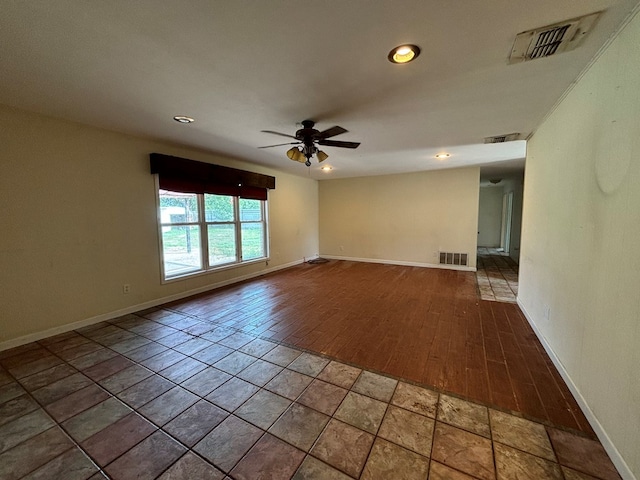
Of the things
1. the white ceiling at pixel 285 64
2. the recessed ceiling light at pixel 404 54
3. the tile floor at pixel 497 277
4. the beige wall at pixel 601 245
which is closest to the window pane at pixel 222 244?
the white ceiling at pixel 285 64

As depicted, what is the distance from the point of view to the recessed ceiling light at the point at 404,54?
1629 mm

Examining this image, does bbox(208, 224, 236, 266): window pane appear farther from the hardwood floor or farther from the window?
the hardwood floor

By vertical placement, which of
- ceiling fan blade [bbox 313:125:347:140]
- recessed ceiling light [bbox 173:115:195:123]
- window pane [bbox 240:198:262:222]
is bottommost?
window pane [bbox 240:198:262:222]

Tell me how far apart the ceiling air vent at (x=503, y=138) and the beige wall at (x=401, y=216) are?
88.4 inches

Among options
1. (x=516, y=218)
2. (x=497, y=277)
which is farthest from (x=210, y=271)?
(x=516, y=218)

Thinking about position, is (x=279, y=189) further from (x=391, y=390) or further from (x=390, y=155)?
(x=391, y=390)

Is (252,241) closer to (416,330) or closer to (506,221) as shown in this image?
(416,330)

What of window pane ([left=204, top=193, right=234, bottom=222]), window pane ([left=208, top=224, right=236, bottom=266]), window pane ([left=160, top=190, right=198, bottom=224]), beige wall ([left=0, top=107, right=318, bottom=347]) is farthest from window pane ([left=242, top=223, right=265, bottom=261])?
beige wall ([left=0, top=107, right=318, bottom=347])

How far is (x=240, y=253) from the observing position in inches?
208

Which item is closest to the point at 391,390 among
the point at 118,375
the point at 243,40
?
the point at 118,375

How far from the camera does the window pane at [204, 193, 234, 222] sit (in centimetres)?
460

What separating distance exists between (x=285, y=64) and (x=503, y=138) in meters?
3.32

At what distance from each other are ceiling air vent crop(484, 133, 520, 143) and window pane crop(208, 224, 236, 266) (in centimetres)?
459

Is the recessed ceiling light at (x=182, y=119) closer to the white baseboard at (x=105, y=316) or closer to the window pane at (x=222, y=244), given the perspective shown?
the window pane at (x=222, y=244)
